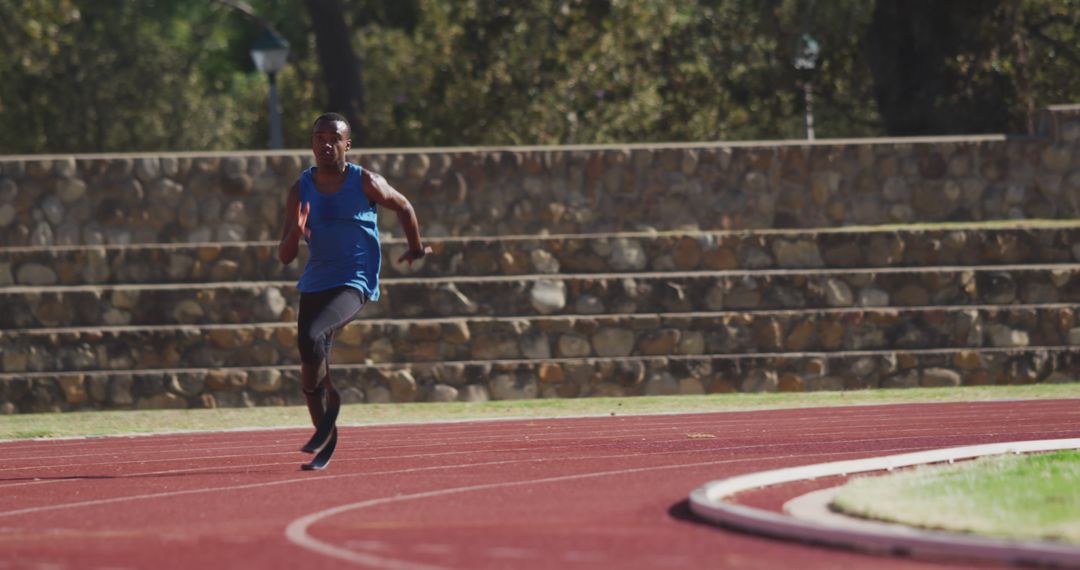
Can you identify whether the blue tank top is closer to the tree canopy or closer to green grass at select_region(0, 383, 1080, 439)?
green grass at select_region(0, 383, 1080, 439)

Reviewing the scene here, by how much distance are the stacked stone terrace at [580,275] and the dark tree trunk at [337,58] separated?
1080 centimetres

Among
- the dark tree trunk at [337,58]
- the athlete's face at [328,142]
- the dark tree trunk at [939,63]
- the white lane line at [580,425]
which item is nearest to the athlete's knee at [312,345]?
the athlete's face at [328,142]

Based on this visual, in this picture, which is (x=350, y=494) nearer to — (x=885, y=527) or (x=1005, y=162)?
(x=885, y=527)

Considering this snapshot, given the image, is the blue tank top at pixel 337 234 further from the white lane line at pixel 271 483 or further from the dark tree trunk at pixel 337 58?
the dark tree trunk at pixel 337 58

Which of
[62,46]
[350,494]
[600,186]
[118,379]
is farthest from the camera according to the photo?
[62,46]

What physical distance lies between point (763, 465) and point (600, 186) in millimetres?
10106

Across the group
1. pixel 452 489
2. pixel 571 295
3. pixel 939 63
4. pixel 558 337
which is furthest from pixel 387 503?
pixel 939 63

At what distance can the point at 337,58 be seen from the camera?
31219 millimetres

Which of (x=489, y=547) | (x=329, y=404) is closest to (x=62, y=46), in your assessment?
(x=329, y=404)

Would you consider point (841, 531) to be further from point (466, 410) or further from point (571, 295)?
point (571, 295)

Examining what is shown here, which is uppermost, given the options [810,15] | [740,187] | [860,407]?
[810,15]

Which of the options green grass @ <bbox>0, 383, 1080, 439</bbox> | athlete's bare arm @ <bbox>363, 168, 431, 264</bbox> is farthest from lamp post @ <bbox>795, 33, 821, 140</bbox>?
athlete's bare arm @ <bbox>363, 168, 431, 264</bbox>

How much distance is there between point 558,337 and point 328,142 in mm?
8506

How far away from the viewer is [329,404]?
36.5 feet
